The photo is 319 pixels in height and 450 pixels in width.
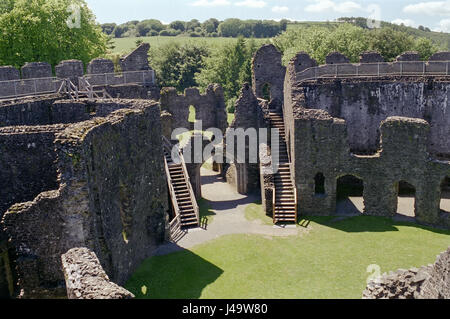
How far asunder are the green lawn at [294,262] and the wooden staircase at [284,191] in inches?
63.7

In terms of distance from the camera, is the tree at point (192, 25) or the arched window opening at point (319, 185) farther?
the tree at point (192, 25)

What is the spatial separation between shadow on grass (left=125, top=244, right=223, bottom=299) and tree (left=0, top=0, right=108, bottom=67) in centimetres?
2691

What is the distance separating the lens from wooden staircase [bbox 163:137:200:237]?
2625 cm

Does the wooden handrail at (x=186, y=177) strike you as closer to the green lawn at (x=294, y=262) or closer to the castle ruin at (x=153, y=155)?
the castle ruin at (x=153, y=155)

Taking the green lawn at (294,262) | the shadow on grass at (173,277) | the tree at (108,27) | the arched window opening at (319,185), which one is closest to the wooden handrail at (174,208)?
the green lawn at (294,262)

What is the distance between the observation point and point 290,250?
22.9 m

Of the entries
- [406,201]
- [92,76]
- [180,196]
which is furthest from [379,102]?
[92,76]

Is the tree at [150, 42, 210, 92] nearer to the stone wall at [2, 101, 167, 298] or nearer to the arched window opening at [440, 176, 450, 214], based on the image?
the arched window opening at [440, 176, 450, 214]

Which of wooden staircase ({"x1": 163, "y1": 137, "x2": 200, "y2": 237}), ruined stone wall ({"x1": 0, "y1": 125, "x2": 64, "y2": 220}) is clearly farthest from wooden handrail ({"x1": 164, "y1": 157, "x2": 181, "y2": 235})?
ruined stone wall ({"x1": 0, "y1": 125, "x2": 64, "y2": 220})

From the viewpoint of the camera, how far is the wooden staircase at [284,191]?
87.5 feet

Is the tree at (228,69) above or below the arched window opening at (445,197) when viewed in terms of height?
above

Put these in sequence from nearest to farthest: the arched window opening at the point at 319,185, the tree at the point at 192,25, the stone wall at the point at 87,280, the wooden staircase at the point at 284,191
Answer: the stone wall at the point at 87,280 → the wooden staircase at the point at 284,191 → the arched window opening at the point at 319,185 → the tree at the point at 192,25
